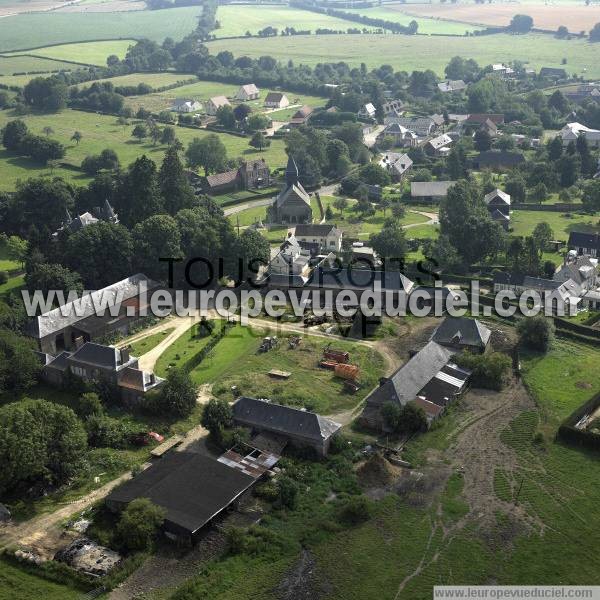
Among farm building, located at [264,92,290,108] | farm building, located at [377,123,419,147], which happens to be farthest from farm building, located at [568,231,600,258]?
farm building, located at [264,92,290,108]

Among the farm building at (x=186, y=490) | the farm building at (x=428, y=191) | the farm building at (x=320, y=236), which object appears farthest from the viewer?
the farm building at (x=428, y=191)

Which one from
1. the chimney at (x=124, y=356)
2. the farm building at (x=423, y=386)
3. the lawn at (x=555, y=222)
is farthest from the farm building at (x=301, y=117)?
the chimney at (x=124, y=356)

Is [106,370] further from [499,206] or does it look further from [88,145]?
[88,145]

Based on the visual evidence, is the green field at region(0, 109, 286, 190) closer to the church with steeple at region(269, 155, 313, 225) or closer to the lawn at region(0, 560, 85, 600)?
the church with steeple at region(269, 155, 313, 225)

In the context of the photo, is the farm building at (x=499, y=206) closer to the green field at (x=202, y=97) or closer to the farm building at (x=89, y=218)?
the farm building at (x=89, y=218)

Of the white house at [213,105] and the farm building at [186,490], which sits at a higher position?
the white house at [213,105]

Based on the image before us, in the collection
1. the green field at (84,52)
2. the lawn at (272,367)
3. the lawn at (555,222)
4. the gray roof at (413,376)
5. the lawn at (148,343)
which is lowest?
the lawn at (148,343)

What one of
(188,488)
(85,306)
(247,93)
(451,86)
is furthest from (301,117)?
(188,488)

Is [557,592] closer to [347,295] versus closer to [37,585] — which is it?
[37,585]
